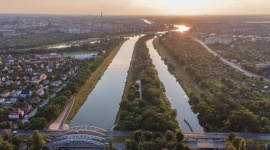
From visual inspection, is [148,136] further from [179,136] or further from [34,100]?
[34,100]

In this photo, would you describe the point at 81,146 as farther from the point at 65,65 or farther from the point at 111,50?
the point at 111,50

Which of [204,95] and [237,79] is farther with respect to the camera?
[237,79]

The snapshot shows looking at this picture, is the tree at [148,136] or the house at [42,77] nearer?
the tree at [148,136]

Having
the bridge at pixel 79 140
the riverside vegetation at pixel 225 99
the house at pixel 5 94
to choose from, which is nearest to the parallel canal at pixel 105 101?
the bridge at pixel 79 140

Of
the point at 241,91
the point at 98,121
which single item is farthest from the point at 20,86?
the point at 241,91

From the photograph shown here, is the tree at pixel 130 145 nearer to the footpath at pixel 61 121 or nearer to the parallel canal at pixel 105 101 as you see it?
the parallel canal at pixel 105 101

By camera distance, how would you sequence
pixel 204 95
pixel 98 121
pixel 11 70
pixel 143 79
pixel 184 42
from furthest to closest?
pixel 184 42 < pixel 11 70 < pixel 143 79 < pixel 204 95 < pixel 98 121

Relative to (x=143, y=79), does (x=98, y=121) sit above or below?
below
